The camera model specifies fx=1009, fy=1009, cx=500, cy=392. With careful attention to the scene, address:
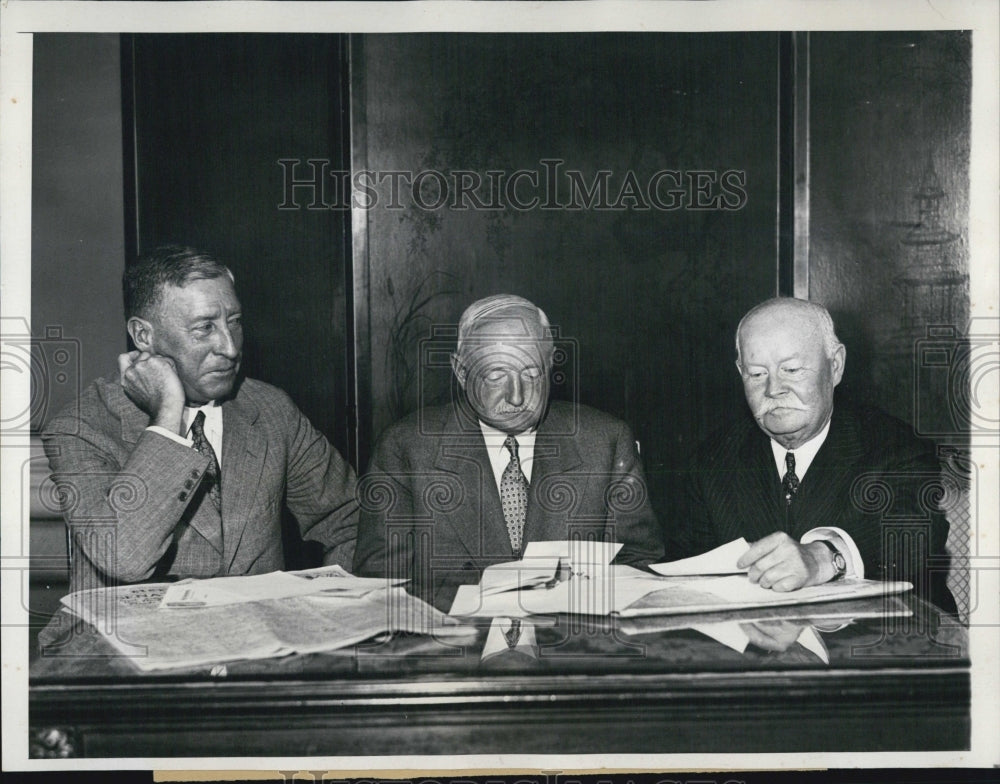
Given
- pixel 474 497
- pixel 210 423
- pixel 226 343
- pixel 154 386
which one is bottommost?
pixel 474 497

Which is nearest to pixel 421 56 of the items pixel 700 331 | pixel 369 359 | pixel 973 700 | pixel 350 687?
pixel 369 359

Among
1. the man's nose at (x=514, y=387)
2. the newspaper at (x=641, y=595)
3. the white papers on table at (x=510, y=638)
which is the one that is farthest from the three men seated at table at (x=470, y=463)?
the white papers on table at (x=510, y=638)

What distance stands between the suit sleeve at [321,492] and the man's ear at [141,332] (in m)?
0.43

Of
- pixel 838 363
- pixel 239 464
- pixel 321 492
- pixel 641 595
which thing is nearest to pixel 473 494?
pixel 321 492

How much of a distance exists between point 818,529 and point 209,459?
1.78 m

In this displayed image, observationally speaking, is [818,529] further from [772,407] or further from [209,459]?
[209,459]

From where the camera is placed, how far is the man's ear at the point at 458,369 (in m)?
2.96

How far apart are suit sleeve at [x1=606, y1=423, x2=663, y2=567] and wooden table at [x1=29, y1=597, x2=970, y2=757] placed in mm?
383

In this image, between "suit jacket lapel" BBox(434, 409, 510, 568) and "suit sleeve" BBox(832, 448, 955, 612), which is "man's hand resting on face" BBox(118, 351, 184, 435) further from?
"suit sleeve" BBox(832, 448, 955, 612)

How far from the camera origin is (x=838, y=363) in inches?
117

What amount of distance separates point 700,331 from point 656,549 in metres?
0.66

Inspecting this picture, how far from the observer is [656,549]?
9.64 feet

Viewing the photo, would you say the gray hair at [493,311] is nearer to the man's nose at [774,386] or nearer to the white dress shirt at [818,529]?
the man's nose at [774,386]

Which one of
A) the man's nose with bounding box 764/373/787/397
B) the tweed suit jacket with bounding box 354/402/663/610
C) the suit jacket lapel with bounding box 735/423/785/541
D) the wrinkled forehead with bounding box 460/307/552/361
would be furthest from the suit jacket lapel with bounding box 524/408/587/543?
the man's nose with bounding box 764/373/787/397
